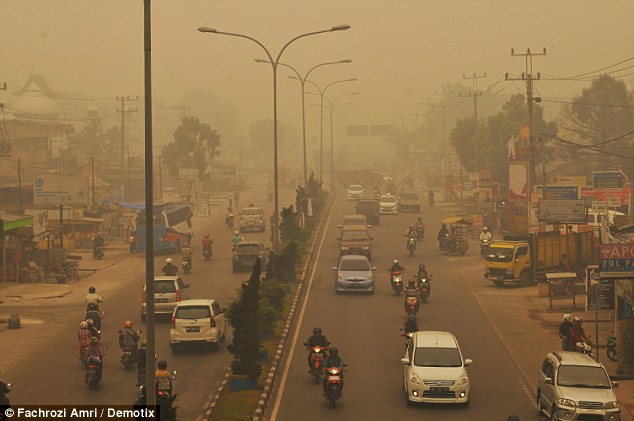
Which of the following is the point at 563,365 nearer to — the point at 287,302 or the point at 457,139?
the point at 287,302

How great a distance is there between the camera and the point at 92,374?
2617 centimetres

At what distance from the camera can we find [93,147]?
16588cm

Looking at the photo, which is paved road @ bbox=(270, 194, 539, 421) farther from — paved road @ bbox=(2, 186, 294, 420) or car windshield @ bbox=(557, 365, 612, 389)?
paved road @ bbox=(2, 186, 294, 420)

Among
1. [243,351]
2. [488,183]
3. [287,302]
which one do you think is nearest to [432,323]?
[287,302]

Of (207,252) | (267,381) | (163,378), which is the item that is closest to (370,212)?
(207,252)

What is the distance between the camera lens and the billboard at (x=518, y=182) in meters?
65.9

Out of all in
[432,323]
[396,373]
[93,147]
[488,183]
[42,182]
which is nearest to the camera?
[396,373]

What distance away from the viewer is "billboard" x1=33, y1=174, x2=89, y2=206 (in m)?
58.4

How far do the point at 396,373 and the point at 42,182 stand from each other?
3636 centimetres

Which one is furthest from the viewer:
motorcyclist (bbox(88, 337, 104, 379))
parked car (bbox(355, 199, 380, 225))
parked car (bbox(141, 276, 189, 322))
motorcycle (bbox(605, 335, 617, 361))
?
parked car (bbox(355, 199, 380, 225))

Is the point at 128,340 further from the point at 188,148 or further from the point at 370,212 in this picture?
the point at 188,148

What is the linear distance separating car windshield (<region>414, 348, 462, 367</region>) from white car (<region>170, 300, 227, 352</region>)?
8.23 meters

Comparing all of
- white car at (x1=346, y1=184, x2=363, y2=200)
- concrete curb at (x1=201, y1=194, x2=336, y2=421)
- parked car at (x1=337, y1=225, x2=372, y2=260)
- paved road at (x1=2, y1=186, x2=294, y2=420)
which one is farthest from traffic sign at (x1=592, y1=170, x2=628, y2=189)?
white car at (x1=346, y1=184, x2=363, y2=200)

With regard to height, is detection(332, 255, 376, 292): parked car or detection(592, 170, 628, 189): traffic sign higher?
detection(592, 170, 628, 189): traffic sign
